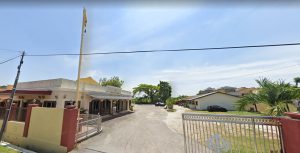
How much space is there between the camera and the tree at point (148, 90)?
64.8 m

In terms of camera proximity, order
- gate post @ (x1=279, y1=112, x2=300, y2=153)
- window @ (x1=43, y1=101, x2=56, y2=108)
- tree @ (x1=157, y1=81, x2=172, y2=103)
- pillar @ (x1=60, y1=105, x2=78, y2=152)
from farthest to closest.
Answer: tree @ (x1=157, y1=81, x2=172, y2=103) < window @ (x1=43, y1=101, x2=56, y2=108) < pillar @ (x1=60, y1=105, x2=78, y2=152) < gate post @ (x1=279, y1=112, x2=300, y2=153)

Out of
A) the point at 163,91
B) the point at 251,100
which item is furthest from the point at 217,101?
the point at 251,100

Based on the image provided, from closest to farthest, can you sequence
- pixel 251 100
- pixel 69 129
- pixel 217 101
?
pixel 251 100 < pixel 69 129 < pixel 217 101

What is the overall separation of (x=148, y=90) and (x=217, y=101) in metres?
33.3

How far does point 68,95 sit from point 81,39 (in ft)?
23.3

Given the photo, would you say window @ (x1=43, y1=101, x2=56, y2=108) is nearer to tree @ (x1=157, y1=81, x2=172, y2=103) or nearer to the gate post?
the gate post

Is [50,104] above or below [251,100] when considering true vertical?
below

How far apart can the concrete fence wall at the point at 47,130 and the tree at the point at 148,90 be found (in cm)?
5482

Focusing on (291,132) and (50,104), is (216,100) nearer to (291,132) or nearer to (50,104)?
(50,104)

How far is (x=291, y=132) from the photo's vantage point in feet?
13.4

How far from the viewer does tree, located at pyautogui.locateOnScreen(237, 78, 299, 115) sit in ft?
18.8

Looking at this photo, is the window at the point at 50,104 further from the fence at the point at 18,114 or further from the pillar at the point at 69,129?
the pillar at the point at 69,129

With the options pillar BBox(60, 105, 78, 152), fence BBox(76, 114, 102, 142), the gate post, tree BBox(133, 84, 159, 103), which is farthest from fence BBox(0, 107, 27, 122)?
tree BBox(133, 84, 159, 103)

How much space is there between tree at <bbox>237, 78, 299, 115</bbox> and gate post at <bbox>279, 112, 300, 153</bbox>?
156 centimetres
